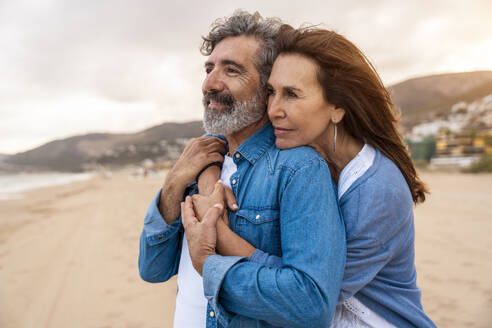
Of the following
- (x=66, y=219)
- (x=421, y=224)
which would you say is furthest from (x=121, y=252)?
(x=421, y=224)

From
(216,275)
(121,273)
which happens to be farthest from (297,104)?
(121,273)

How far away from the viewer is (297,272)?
1.24 meters

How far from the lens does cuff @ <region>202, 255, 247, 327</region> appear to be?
4.35ft

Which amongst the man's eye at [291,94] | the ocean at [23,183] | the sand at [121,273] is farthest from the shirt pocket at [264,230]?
the ocean at [23,183]

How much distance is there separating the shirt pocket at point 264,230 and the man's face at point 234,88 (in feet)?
2.14

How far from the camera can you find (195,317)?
5.63ft

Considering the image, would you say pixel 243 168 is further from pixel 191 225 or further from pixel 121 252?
pixel 121 252

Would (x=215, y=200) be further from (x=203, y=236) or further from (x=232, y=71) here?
(x=232, y=71)

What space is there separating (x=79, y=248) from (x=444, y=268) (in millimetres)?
7537

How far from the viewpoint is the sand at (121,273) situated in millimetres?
4230

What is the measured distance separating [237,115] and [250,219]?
703mm

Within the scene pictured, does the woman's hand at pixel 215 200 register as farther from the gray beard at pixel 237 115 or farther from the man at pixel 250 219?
the gray beard at pixel 237 115

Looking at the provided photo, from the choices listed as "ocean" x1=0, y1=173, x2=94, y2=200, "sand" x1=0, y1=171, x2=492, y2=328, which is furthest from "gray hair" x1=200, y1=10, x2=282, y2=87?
"ocean" x1=0, y1=173, x2=94, y2=200

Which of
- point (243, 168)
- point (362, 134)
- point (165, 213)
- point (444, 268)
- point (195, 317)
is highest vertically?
point (362, 134)
